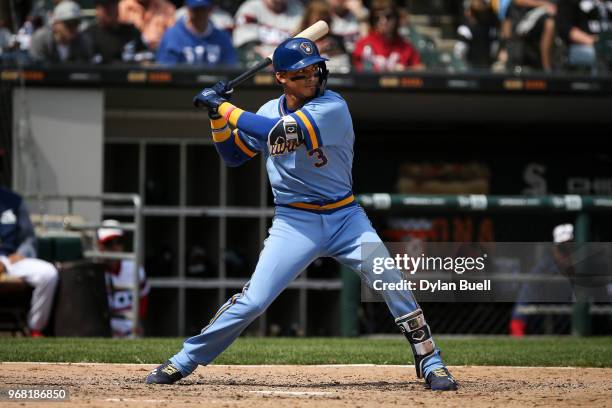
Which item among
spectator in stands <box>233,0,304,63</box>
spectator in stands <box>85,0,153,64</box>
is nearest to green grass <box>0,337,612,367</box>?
spectator in stands <box>85,0,153,64</box>

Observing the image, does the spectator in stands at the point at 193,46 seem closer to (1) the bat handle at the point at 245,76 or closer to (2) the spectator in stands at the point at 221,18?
(2) the spectator in stands at the point at 221,18

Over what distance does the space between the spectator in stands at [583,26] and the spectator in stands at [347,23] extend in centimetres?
205

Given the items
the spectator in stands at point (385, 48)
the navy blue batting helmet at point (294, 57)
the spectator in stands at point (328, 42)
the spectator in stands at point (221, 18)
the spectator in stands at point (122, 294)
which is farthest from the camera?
the spectator in stands at point (221, 18)

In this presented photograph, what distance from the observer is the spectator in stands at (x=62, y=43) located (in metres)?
11.2

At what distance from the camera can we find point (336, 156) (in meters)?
5.75

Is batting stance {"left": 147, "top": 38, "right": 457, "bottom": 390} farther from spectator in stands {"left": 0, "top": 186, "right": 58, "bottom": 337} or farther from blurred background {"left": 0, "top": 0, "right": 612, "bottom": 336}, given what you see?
blurred background {"left": 0, "top": 0, "right": 612, "bottom": 336}

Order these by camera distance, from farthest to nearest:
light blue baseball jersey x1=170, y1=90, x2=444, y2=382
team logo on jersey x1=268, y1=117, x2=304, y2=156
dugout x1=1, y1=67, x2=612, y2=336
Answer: dugout x1=1, y1=67, x2=612, y2=336 → light blue baseball jersey x1=170, y1=90, x2=444, y2=382 → team logo on jersey x1=268, y1=117, x2=304, y2=156

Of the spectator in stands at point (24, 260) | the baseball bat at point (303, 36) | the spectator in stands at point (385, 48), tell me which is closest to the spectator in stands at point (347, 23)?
the spectator in stands at point (385, 48)

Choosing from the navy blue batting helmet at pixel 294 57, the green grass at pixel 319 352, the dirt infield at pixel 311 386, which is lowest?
the green grass at pixel 319 352

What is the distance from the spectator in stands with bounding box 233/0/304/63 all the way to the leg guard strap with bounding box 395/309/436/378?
6552mm

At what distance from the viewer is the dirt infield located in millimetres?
5246

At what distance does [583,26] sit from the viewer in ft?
42.2

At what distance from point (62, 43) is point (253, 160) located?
7.97ft

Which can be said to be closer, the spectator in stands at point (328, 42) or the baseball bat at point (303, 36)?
the baseball bat at point (303, 36)
